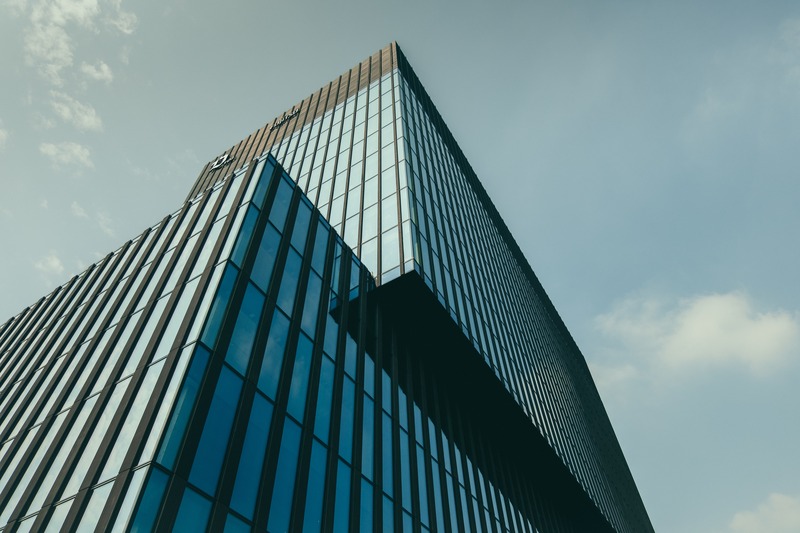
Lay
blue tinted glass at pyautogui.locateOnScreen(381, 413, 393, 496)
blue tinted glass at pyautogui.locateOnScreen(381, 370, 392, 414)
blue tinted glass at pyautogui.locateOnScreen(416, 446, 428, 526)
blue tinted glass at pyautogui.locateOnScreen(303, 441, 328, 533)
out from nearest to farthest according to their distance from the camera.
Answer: blue tinted glass at pyautogui.locateOnScreen(303, 441, 328, 533) → blue tinted glass at pyautogui.locateOnScreen(381, 413, 393, 496) → blue tinted glass at pyautogui.locateOnScreen(416, 446, 428, 526) → blue tinted glass at pyautogui.locateOnScreen(381, 370, 392, 414)

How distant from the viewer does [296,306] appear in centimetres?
2023

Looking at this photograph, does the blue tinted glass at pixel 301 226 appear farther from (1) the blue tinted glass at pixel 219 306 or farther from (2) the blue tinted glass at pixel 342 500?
(2) the blue tinted glass at pixel 342 500

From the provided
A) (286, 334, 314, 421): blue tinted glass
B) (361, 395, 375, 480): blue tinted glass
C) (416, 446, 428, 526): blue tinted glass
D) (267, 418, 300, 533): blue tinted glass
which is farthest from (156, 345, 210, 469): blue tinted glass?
(416, 446, 428, 526): blue tinted glass

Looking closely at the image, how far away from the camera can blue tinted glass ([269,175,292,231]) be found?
2243 centimetres

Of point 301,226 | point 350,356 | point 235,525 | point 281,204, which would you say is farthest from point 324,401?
point 281,204

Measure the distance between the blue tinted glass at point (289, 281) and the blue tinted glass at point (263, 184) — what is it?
2.47m

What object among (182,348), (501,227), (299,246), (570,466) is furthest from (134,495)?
(501,227)

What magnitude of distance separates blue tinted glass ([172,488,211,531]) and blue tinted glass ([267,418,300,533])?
207 centimetres

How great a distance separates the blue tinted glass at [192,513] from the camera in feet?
38.2

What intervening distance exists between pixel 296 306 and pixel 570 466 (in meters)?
34.2

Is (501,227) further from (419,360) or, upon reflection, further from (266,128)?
(419,360)

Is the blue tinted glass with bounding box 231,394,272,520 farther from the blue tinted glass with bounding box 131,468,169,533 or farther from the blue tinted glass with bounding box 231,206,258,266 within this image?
the blue tinted glass with bounding box 231,206,258,266

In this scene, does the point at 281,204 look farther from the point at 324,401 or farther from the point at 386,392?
the point at 386,392

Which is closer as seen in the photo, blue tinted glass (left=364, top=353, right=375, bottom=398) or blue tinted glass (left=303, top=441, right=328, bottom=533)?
blue tinted glass (left=303, top=441, right=328, bottom=533)
